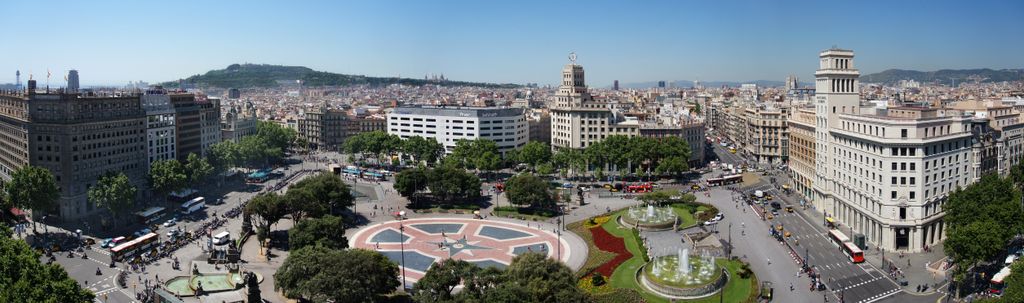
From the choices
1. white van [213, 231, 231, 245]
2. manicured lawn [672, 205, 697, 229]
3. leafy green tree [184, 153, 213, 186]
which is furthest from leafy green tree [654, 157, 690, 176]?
leafy green tree [184, 153, 213, 186]

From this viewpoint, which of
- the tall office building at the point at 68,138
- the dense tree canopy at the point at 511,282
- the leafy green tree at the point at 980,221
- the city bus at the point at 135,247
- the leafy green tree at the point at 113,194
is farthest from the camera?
the tall office building at the point at 68,138

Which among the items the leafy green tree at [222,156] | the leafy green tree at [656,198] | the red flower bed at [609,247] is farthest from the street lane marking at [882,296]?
the leafy green tree at [222,156]

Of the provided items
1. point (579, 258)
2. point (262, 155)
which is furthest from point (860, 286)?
point (262, 155)

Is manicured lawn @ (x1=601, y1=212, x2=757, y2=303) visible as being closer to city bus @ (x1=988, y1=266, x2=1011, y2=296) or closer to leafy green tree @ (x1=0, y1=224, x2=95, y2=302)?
city bus @ (x1=988, y1=266, x2=1011, y2=296)

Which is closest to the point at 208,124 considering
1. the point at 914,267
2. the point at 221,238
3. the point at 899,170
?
the point at 221,238

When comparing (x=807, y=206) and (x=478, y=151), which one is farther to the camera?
(x=478, y=151)

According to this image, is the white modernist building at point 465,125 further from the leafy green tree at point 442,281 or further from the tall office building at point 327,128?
the leafy green tree at point 442,281

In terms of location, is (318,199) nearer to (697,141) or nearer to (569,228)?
(569,228)
